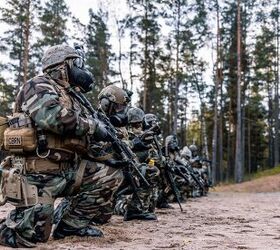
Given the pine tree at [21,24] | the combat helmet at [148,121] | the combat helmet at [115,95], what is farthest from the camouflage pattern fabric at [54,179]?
the pine tree at [21,24]

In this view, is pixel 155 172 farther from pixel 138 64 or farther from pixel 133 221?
pixel 138 64

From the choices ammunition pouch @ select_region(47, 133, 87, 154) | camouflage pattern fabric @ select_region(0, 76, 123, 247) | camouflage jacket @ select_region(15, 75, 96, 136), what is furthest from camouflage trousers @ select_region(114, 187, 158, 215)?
camouflage jacket @ select_region(15, 75, 96, 136)

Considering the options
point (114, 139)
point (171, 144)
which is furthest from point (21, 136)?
point (171, 144)

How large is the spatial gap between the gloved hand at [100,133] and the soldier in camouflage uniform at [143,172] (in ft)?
6.69

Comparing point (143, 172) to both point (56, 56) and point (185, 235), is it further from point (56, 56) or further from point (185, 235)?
point (56, 56)

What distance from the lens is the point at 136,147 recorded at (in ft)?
23.7

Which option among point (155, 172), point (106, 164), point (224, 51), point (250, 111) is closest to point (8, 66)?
point (224, 51)

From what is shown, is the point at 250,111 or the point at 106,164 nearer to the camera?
the point at 106,164

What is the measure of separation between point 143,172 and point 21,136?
3213mm

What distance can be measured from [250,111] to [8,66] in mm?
22391

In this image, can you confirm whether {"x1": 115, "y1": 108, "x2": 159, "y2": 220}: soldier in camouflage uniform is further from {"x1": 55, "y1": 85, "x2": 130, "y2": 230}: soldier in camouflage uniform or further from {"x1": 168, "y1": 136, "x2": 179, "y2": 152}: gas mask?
{"x1": 168, "y1": 136, "x2": 179, "y2": 152}: gas mask

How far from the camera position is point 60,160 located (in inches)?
190

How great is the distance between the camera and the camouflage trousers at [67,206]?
179 inches

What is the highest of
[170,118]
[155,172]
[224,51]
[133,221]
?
[224,51]
